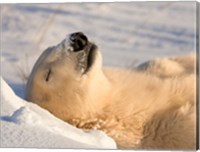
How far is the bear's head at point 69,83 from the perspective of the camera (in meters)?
3.45

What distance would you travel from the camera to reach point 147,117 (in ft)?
11.5

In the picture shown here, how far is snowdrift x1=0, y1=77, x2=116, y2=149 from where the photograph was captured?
335cm

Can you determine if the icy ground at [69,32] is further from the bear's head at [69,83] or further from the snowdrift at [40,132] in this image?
the bear's head at [69,83]

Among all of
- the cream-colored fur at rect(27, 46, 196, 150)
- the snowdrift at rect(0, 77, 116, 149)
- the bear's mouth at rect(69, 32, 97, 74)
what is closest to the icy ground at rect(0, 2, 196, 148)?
the snowdrift at rect(0, 77, 116, 149)

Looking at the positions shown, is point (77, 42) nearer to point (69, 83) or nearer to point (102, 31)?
point (69, 83)

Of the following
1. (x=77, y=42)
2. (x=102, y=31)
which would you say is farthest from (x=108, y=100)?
(x=102, y=31)

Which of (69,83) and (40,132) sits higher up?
(69,83)

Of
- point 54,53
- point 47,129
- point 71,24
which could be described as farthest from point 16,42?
point 47,129

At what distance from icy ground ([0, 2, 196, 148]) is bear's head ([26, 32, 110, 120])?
0.35ft

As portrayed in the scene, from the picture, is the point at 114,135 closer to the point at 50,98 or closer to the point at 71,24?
the point at 50,98

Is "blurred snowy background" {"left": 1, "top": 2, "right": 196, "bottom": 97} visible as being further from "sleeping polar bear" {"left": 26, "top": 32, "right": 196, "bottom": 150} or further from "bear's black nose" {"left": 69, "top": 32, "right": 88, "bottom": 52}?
"bear's black nose" {"left": 69, "top": 32, "right": 88, "bottom": 52}

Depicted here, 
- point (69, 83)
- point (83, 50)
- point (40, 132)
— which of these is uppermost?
point (83, 50)

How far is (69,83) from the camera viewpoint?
11.5 ft

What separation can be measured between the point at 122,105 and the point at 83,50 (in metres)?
0.34
